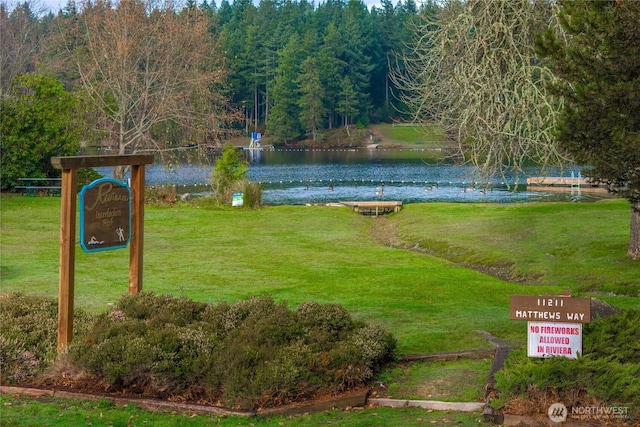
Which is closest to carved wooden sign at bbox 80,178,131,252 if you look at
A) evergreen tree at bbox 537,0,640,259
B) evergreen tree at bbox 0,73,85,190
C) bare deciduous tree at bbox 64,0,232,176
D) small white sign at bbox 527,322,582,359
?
small white sign at bbox 527,322,582,359

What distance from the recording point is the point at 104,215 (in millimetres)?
9812

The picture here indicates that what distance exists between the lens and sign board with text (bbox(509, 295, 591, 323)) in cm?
787

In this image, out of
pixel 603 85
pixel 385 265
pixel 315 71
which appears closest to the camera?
pixel 603 85

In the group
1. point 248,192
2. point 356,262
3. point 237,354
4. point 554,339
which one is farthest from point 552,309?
point 248,192

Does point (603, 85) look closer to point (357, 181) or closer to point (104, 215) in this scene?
point (104, 215)

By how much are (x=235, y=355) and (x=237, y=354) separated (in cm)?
2

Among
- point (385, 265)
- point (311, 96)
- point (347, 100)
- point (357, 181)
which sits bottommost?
point (385, 265)

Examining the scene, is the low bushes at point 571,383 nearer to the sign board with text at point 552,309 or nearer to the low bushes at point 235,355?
the sign board with text at point 552,309

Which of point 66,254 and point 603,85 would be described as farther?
point 66,254

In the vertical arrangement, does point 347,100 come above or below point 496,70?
above

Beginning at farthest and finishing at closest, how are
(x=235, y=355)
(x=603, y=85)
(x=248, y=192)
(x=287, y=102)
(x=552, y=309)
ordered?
(x=287, y=102) < (x=248, y=192) < (x=235, y=355) < (x=603, y=85) < (x=552, y=309)

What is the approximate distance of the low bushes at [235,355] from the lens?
830 cm

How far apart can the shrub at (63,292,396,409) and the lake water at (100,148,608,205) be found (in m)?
19.7

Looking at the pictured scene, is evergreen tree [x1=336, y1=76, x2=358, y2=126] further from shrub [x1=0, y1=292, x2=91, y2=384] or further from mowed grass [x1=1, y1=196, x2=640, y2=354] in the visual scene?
shrub [x1=0, y1=292, x2=91, y2=384]
